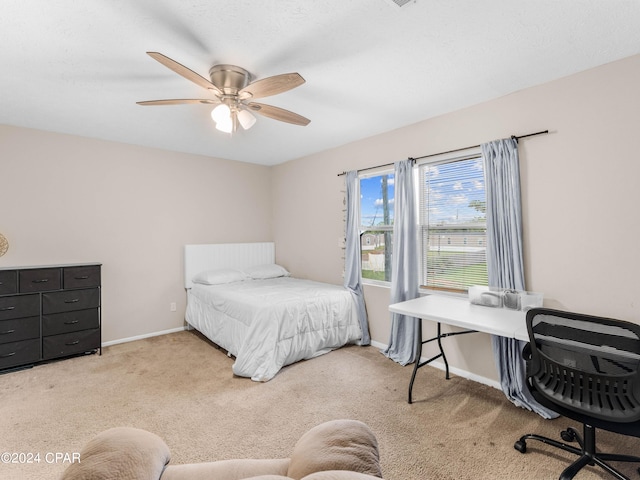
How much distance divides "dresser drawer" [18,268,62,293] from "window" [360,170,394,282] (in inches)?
135

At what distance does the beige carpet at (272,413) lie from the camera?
1.89 meters

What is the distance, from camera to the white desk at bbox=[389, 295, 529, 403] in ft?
6.85

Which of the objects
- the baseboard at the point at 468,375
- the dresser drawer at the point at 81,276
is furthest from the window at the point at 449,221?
the dresser drawer at the point at 81,276

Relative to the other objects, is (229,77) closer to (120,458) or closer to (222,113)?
(222,113)

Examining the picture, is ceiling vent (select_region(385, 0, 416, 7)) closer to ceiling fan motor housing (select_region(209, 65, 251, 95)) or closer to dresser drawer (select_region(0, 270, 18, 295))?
ceiling fan motor housing (select_region(209, 65, 251, 95))

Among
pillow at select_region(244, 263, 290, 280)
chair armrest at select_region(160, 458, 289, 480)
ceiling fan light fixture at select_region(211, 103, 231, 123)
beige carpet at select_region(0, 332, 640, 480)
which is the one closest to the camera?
chair armrest at select_region(160, 458, 289, 480)

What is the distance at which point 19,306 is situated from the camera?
123 inches

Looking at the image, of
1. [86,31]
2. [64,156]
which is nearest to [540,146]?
[86,31]

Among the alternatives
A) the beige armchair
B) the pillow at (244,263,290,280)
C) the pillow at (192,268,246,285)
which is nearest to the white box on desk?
the beige armchair

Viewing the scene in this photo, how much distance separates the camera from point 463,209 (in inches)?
121

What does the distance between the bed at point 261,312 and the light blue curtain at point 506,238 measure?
1606 mm

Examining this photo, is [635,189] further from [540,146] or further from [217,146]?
[217,146]

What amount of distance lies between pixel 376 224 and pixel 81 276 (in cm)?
341

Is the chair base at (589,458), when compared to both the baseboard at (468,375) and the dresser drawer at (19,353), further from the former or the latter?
the dresser drawer at (19,353)
